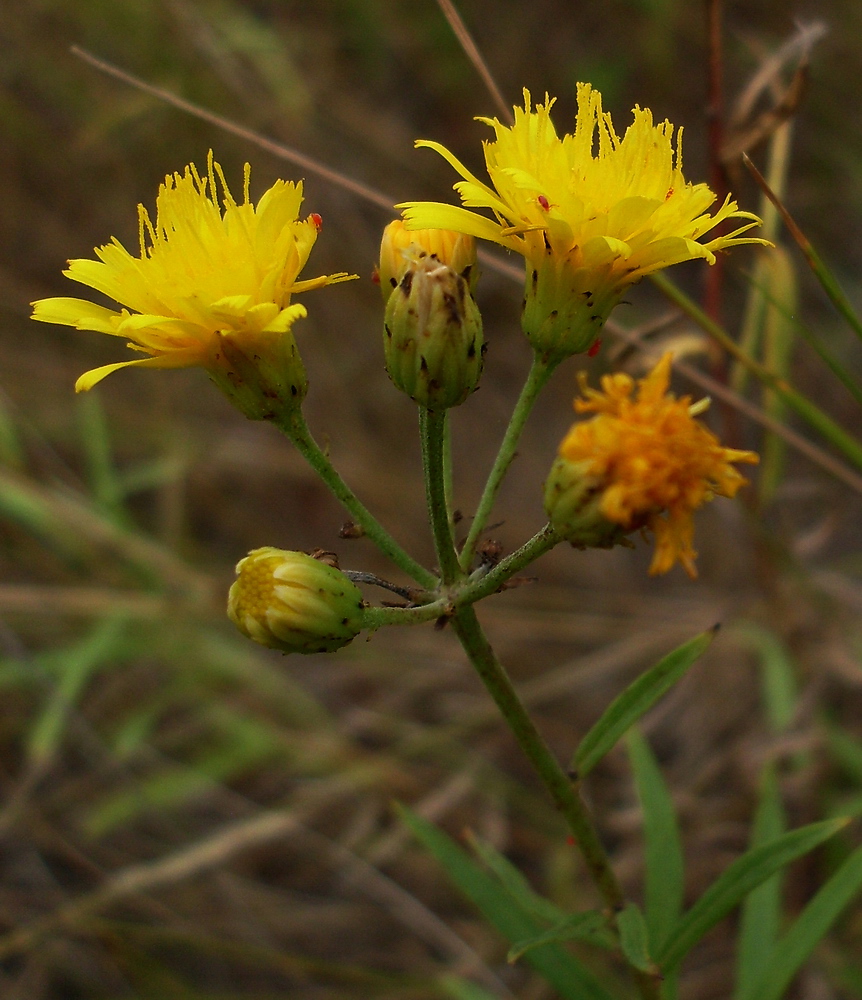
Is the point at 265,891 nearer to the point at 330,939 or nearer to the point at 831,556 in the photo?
the point at 330,939

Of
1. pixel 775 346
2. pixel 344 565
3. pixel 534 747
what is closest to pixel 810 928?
pixel 534 747

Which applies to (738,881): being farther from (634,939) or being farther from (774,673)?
(774,673)

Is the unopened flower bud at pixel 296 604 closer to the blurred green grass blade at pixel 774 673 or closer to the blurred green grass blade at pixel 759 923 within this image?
the blurred green grass blade at pixel 759 923

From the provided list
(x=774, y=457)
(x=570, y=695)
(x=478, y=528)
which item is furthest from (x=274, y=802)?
(x=478, y=528)

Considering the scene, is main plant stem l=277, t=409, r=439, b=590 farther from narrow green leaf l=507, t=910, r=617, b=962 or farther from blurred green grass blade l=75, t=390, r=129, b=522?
blurred green grass blade l=75, t=390, r=129, b=522

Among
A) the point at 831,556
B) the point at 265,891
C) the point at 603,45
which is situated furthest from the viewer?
the point at 603,45

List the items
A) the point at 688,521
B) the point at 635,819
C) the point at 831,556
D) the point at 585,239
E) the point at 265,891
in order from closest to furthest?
the point at 688,521
the point at 585,239
the point at 635,819
the point at 265,891
the point at 831,556
